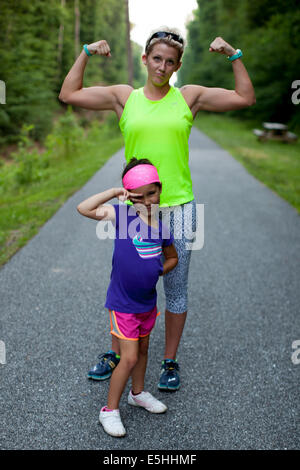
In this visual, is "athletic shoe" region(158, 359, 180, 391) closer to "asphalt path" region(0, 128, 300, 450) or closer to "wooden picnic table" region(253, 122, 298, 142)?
"asphalt path" region(0, 128, 300, 450)

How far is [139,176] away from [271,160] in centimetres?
1210

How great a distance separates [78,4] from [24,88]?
23.1 meters

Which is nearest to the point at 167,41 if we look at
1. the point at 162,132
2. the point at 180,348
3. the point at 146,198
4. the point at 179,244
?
the point at 162,132

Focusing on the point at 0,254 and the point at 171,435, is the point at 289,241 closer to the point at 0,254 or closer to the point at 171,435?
the point at 0,254

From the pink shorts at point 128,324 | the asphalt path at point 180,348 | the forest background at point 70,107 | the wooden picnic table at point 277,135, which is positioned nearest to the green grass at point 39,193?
the forest background at point 70,107

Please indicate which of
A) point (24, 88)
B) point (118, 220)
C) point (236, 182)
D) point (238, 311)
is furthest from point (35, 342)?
point (24, 88)

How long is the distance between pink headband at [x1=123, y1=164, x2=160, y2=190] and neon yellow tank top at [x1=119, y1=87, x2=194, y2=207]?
0.80 ft

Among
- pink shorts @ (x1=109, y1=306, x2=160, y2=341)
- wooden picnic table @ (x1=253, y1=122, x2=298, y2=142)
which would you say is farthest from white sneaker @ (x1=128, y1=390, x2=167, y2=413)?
wooden picnic table @ (x1=253, y1=122, x2=298, y2=142)

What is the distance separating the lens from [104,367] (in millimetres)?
2953

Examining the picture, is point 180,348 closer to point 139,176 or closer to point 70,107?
point 139,176

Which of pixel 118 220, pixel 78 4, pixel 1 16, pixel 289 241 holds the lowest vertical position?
pixel 289 241
